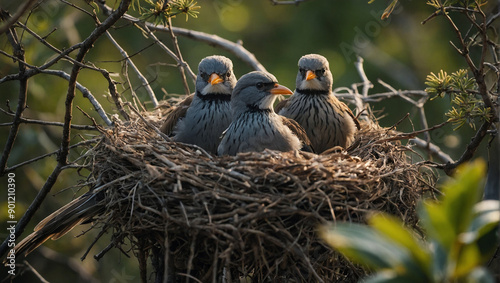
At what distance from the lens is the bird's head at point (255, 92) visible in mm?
4844

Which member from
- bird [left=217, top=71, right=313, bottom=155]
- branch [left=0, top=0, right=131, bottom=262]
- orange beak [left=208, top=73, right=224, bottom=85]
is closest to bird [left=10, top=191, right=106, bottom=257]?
branch [left=0, top=0, right=131, bottom=262]

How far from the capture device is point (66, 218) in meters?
4.17

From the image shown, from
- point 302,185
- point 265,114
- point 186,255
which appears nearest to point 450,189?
point 302,185

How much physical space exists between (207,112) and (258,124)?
69cm

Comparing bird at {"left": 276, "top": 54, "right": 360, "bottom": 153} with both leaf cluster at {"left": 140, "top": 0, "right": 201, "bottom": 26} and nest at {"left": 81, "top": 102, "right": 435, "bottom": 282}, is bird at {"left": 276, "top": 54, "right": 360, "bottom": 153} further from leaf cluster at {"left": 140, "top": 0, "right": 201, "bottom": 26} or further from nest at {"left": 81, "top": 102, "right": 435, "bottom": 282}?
leaf cluster at {"left": 140, "top": 0, "right": 201, "bottom": 26}

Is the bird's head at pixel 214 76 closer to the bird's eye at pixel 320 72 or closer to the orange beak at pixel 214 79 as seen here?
the orange beak at pixel 214 79

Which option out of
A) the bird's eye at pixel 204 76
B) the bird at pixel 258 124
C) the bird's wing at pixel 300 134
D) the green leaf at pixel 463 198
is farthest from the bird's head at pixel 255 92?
the green leaf at pixel 463 198

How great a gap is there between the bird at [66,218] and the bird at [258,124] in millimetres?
1091

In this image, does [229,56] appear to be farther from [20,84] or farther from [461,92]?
[461,92]

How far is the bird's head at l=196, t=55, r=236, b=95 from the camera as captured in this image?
5.28 metres

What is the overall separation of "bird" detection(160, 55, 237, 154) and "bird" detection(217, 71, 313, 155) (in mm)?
299

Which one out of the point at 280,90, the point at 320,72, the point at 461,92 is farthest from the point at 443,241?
the point at 320,72

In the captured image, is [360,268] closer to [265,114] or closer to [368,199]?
[368,199]

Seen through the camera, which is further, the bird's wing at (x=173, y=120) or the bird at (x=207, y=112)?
the bird's wing at (x=173, y=120)
